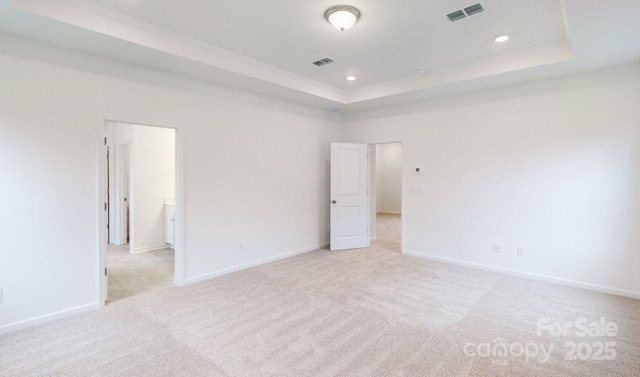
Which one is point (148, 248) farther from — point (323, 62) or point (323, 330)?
point (323, 62)

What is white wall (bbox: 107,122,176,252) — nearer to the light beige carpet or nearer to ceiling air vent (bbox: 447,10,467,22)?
the light beige carpet

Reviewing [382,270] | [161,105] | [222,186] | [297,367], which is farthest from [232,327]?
[161,105]

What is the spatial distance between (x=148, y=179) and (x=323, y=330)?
4538 millimetres

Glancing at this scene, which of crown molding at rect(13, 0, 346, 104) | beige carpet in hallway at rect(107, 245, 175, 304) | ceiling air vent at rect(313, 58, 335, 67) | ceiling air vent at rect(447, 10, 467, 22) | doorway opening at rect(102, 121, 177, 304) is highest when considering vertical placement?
ceiling air vent at rect(313, 58, 335, 67)

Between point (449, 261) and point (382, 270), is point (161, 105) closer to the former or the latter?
point (382, 270)

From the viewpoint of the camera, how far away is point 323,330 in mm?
2795

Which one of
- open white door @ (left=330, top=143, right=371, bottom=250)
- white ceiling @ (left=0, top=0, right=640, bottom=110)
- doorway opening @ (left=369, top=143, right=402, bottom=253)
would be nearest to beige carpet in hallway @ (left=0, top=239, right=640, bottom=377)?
open white door @ (left=330, top=143, right=371, bottom=250)

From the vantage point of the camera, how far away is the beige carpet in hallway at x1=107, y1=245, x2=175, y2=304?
378cm

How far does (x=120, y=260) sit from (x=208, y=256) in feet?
6.34

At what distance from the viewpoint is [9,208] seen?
2.78 m

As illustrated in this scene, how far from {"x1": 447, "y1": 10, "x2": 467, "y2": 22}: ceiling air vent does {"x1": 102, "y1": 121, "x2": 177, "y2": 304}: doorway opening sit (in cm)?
429

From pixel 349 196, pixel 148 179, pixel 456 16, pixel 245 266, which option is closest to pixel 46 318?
pixel 245 266

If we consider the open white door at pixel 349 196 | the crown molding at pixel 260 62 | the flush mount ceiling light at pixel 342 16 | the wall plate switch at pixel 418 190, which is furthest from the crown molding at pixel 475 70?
the flush mount ceiling light at pixel 342 16

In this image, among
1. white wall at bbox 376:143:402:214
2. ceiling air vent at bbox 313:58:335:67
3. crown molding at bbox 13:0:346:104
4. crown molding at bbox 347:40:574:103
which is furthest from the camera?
white wall at bbox 376:143:402:214
